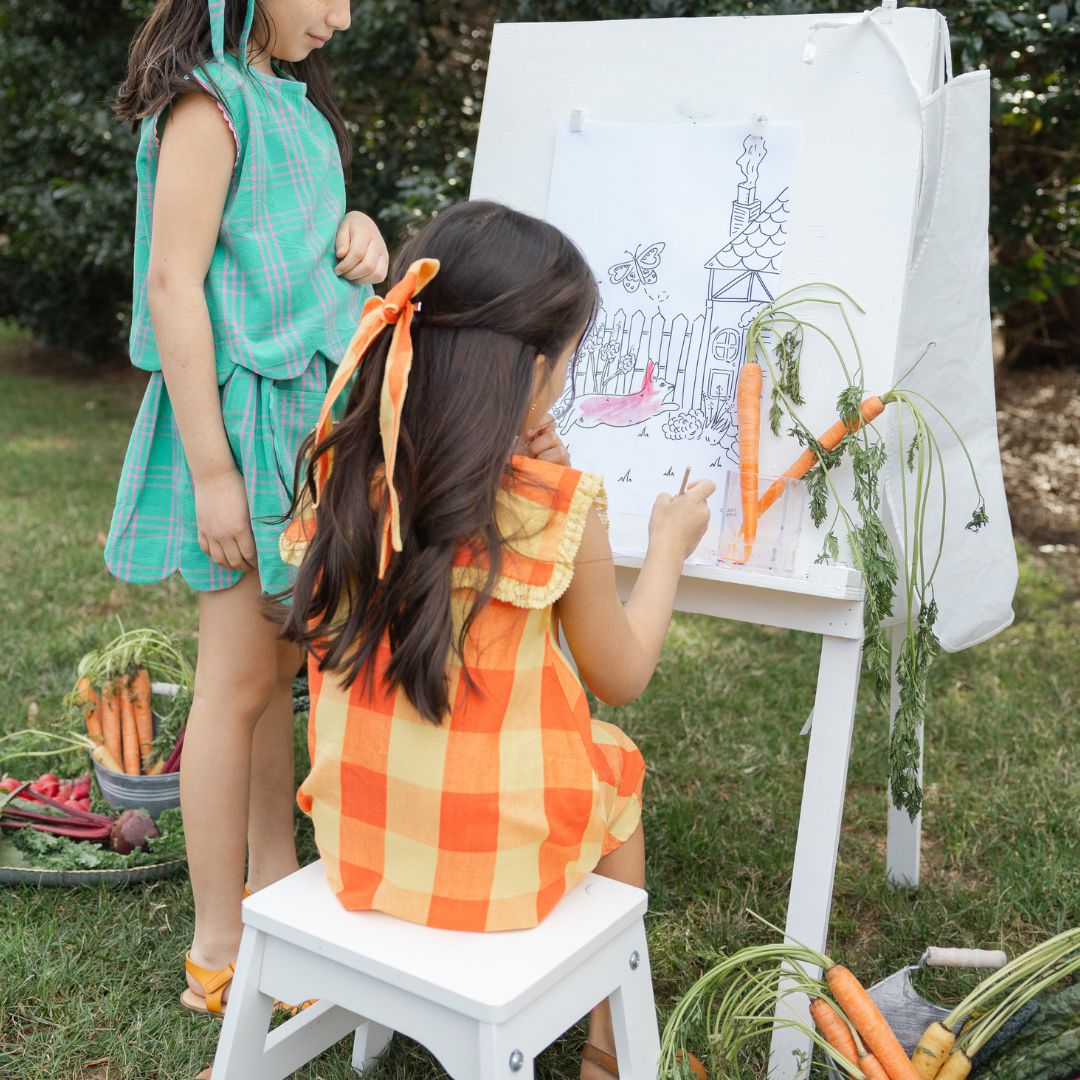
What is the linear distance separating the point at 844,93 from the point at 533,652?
101 cm

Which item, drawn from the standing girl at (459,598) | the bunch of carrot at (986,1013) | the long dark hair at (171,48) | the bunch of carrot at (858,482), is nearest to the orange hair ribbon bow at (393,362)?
the standing girl at (459,598)

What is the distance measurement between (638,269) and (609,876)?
0.97 meters

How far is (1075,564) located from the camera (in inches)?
171

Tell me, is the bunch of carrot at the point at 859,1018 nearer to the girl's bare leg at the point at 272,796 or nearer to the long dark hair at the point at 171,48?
the girl's bare leg at the point at 272,796

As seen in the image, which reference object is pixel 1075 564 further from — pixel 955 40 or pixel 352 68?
pixel 352 68

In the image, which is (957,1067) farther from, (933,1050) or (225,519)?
(225,519)

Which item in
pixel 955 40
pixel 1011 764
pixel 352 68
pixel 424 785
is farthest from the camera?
pixel 352 68

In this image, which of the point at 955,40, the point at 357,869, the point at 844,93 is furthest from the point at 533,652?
the point at 955,40

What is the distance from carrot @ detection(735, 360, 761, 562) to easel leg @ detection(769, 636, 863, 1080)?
0.68ft

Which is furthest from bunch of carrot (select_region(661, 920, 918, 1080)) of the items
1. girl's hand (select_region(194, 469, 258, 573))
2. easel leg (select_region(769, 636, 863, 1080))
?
girl's hand (select_region(194, 469, 258, 573))

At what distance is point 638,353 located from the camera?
1983mm

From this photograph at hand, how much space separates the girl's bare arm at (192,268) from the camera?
1.66 meters

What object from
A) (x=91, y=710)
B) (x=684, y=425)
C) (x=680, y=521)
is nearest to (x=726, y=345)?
(x=684, y=425)

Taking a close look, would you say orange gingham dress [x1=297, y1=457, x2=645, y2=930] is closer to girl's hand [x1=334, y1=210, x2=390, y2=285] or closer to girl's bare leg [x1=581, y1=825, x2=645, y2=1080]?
girl's bare leg [x1=581, y1=825, x2=645, y2=1080]
